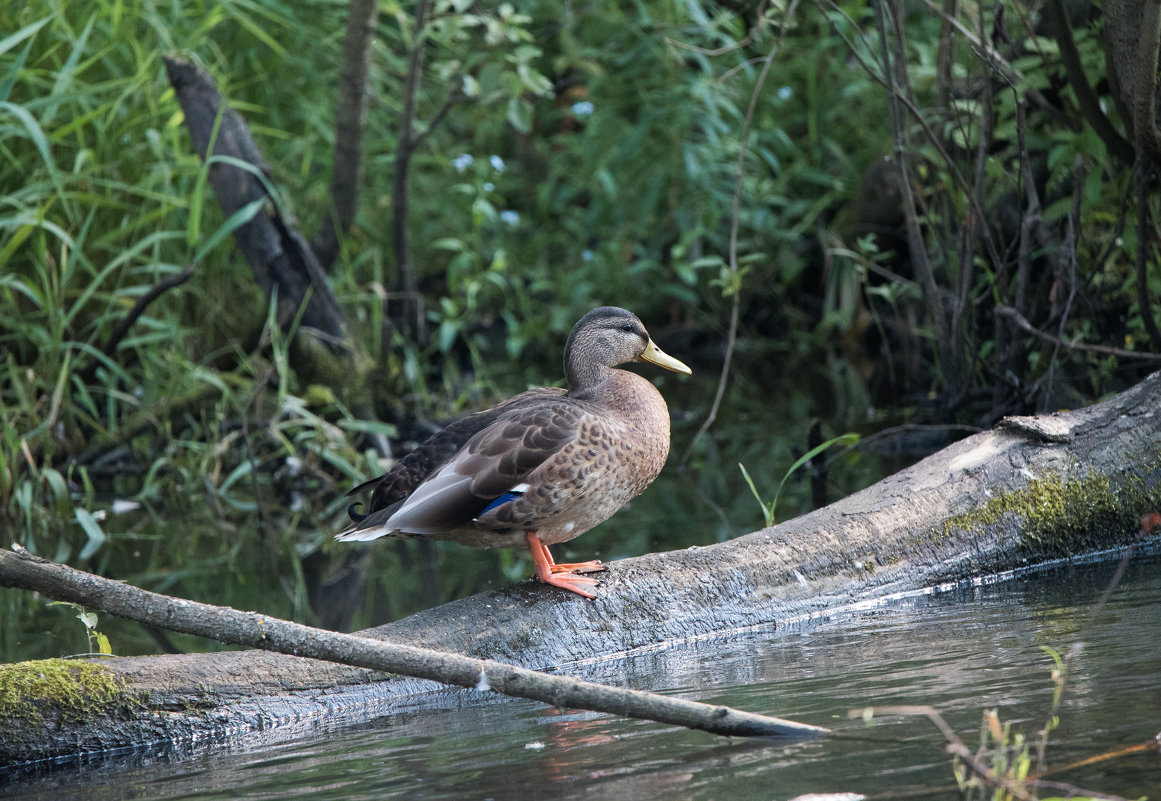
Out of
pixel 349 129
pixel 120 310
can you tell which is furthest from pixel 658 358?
pixel 120 310

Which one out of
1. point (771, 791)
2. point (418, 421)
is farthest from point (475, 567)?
point (771, 791)

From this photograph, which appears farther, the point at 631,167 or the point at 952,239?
the point at 631,167

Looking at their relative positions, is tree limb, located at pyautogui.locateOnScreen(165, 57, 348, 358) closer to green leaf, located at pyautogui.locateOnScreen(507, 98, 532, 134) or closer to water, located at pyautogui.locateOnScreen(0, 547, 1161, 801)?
green leaf, located at pyautogui.locateOnScreen(507, 98, 532, 134)

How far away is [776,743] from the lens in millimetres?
2389

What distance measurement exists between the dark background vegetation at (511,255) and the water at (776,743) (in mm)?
1208

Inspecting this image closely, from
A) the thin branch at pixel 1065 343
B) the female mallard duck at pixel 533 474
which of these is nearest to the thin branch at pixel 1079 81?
the thin branch at pixel 1065 343

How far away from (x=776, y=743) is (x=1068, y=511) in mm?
1699

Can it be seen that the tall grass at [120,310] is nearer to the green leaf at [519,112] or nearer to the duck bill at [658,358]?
the green leaf at [519,112]

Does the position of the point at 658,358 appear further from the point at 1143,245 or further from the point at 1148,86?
the point at 1143,245

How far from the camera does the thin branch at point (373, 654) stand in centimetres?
224

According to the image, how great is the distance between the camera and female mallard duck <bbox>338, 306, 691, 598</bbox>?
3145mm

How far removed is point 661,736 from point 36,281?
15.8ft

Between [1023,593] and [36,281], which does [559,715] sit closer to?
[1023,593]

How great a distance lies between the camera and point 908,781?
2.13 meters
